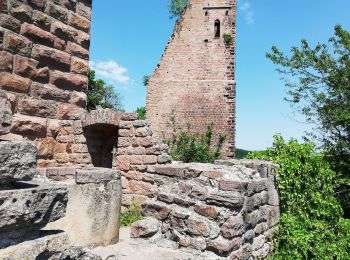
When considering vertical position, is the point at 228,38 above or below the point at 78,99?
above

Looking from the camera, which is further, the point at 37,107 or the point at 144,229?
the point at 37,107

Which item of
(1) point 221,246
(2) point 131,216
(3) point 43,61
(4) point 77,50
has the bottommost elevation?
(2) point 131,216

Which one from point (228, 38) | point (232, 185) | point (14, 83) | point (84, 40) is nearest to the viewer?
point (14, 83)

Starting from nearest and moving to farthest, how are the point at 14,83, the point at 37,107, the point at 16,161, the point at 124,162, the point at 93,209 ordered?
the point at 16,161
the point at 93,209
the point at 14,83
the point at 37,107
the point at 124,162

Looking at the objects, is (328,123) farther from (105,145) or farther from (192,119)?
(192,119)

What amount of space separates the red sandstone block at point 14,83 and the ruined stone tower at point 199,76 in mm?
13349

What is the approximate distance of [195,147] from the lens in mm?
Answer: 15898

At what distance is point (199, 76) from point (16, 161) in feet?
53.7

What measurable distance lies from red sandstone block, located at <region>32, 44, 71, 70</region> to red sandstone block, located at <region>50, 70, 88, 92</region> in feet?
0.29

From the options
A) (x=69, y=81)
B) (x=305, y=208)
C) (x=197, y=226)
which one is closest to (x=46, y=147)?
(x=69, y=81)

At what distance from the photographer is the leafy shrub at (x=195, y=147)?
15.8 meters

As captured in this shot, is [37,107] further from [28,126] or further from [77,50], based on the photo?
[77,50]

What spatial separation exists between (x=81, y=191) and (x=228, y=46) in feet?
50.5

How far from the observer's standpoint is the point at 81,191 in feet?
8.39
